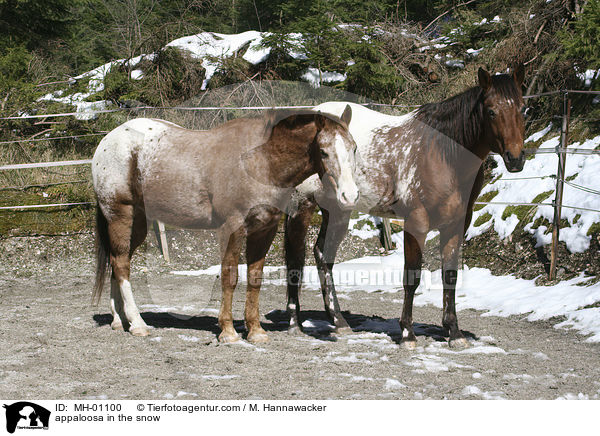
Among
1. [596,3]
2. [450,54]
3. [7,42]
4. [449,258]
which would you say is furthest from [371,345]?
[7,42]

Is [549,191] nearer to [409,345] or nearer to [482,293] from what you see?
[482,293]

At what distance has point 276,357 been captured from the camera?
3.88m

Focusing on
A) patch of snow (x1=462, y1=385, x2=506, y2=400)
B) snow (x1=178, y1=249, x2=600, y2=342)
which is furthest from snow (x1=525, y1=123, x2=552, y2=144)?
patch of snow (x1=462, y1=385, x2=506, y2=400)

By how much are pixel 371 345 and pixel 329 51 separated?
7.64 m

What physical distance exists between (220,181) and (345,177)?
113cm

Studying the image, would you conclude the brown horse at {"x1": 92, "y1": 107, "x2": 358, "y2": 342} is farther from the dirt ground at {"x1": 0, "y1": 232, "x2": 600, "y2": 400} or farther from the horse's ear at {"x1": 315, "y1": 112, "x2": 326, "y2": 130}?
the dirt ground at {"x1": 0, "y1": 232, "x2": 600, "y2": 400}

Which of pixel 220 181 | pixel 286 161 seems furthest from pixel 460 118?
pixel 220 181

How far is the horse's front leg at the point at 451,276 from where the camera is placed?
169 inches

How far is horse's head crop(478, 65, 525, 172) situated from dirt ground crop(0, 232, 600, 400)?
1455 mm

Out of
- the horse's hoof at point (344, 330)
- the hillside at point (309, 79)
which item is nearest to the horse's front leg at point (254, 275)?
the horse's hoof at point (344, 330)
